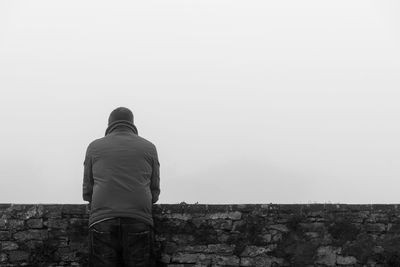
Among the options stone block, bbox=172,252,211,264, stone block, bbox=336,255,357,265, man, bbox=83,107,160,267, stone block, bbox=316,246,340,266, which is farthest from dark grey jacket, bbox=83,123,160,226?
stone block, bbox=336,255,357,265

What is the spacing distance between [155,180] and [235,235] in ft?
4.62

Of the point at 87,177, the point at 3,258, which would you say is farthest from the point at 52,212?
the point at 87,177

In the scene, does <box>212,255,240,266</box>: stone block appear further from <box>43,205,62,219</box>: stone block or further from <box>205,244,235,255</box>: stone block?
<box>43,205,62,219</box>: stone block

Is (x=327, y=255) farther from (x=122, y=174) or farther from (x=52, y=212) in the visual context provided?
(x=52, y=212)

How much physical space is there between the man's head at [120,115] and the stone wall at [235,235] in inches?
56.0

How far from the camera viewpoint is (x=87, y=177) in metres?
5.60

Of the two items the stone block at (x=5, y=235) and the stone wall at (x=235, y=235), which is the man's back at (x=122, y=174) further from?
the stone block at (x=5, y=235)

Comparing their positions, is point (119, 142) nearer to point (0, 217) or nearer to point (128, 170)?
point (128, 170)

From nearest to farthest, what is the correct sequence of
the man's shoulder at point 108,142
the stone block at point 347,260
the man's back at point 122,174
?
the man's back at point 122,174 → the man's shoulder at point 108,142 → the stone block at point 347,260

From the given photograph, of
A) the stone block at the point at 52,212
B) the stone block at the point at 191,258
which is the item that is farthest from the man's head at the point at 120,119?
the stone block at the point at 191,258

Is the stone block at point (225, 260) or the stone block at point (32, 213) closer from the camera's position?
the stone block at point (225, 260)

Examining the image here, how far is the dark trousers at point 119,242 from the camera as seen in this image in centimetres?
528

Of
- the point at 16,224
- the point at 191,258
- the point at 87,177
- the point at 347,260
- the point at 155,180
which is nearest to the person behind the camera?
the point at 87,177

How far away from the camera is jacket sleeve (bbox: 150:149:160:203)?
5.69m
